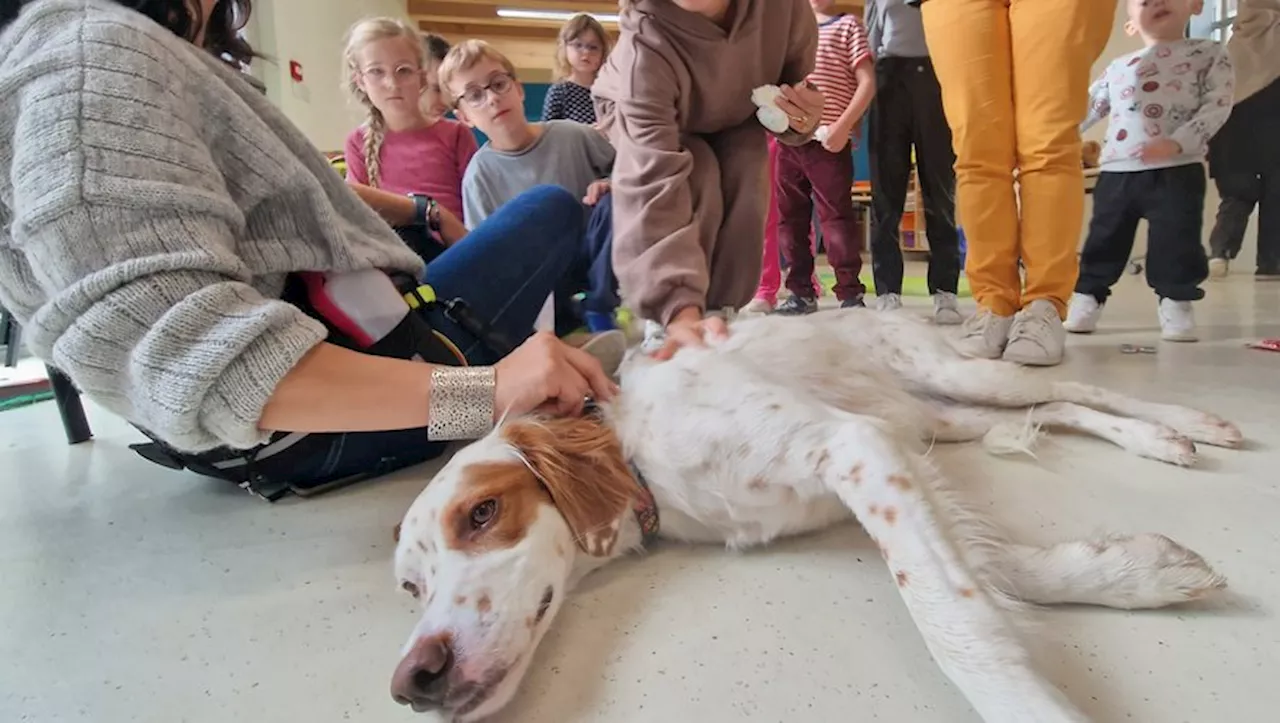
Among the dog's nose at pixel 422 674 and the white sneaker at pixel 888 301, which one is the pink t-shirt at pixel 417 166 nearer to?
the white sneaker at pixel 888 301

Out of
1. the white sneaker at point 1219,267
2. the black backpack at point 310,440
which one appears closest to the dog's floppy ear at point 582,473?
the black backpack at point 310,440

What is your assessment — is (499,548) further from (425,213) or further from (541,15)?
(541,15)

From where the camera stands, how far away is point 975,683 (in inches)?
28.1

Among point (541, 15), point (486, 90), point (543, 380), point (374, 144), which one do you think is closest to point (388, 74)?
point (374, 144)

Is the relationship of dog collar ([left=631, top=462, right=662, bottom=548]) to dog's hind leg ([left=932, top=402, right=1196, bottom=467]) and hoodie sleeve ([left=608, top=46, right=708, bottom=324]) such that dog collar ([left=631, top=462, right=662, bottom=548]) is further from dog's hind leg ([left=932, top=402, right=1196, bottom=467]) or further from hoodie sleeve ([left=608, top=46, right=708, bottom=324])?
dog's hind leg ([left=932, top=402, right=1196, bottom=467])

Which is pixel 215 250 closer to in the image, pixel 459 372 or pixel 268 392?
pixel 268 392

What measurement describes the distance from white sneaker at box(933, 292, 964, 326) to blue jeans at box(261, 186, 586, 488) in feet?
4.86

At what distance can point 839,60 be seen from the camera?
3.30m

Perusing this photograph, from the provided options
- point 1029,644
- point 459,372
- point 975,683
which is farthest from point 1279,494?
point 459,372

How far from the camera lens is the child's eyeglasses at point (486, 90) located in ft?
9.43

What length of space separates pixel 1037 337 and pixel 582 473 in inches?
62.9

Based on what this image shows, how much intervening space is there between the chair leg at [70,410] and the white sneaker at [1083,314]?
3.18 m

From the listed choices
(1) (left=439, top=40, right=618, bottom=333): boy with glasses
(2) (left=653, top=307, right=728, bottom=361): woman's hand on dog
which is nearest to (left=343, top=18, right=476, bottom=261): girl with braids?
(1) (left=439, top=40, right=618, bottom=333): boy with glasses

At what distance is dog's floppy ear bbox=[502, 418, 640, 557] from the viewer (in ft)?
3.36
